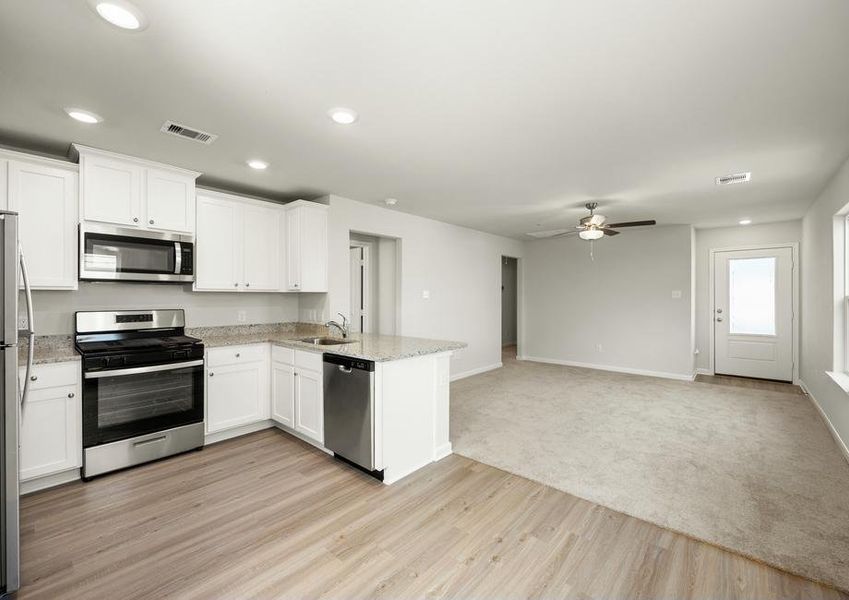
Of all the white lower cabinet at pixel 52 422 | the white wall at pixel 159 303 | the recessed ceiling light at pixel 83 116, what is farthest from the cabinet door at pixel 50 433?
the recessed ceiling light at pixel 83 116

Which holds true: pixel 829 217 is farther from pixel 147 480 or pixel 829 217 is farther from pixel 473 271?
pixel 147 480

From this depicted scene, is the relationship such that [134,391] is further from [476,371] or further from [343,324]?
[476,371]

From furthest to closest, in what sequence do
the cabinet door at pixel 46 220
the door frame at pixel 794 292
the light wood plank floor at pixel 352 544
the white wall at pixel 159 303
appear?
the door frame at pixel 794 292 → the white wall at pixel 159 303 → the cabinet door at pixel 46 220 → the light wood plank floor at pixel 352 544

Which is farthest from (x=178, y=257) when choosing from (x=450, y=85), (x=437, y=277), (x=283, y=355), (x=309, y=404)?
(x=437, y=277)

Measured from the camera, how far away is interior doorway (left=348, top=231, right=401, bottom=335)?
5.27 metres

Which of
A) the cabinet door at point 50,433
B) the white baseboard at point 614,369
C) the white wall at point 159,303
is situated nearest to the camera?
the cabinet door at point 50,433

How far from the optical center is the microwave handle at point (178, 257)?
332 cm

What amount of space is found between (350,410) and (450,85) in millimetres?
2233

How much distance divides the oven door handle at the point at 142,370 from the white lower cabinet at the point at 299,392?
684 millimetres

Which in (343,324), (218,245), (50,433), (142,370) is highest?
(218,245)

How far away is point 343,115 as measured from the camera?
2369mm

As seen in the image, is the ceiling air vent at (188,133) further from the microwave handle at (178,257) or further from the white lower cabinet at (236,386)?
the white lower cabinet at (236,386)

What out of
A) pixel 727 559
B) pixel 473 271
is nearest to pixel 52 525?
pixel 727 559

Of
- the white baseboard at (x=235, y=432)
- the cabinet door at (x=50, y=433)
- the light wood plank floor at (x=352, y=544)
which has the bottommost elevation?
the light wood plank floor at (x=352, y=544)
